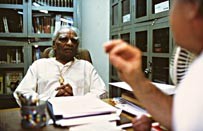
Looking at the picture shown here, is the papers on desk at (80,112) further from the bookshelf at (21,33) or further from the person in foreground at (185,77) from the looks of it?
the bookshelf at (21,33)

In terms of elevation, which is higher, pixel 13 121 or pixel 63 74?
pixel 63 74

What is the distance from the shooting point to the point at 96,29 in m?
3.75

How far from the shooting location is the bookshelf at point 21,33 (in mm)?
3311

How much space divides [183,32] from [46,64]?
176cm

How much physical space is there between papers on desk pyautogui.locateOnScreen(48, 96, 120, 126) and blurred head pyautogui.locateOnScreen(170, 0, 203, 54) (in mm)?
531

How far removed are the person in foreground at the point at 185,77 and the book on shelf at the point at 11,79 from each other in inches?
118

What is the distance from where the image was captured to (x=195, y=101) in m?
0.45

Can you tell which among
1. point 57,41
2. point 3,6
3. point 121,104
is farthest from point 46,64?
point 3,6

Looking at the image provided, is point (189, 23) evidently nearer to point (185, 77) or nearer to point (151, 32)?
point (185, 77)

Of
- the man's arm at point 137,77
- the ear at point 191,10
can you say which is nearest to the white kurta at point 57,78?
the man's arm at point 137,77

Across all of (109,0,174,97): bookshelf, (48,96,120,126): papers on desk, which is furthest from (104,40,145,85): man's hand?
(109,0,174,97): bookshelf

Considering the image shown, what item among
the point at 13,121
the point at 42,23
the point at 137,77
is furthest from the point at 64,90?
the point at 42,23

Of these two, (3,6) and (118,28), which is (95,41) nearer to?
(118,28)

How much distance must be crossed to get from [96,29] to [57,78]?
1750mm
